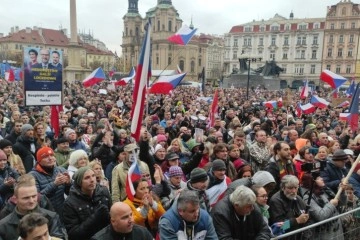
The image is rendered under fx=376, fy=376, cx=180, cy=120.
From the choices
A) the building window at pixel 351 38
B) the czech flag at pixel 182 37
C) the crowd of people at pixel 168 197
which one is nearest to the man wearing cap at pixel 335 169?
the crowd of people at pixel 168 197

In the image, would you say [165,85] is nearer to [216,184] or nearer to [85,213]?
[216,184]

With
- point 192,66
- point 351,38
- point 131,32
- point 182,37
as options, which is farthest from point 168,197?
point 131,32

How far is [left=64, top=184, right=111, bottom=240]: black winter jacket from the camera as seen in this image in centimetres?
353

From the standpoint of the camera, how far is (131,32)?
115062 millimetres

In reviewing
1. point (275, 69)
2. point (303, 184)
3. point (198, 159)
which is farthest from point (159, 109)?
point (275, 69)

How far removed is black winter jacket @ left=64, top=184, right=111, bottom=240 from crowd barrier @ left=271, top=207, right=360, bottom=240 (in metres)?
1.71

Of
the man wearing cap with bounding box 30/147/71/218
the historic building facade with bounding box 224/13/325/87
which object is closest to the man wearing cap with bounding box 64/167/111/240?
the man wearing cap with bounding box 30/147/71/218

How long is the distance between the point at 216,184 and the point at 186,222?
1.29 meters

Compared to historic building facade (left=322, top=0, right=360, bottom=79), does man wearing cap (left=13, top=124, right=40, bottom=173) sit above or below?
below

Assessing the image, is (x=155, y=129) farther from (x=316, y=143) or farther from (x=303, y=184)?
(x=303, y=184)

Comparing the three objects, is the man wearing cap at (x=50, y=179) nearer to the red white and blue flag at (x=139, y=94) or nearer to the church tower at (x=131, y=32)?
the red white and blue flag at (x=139, y=94)

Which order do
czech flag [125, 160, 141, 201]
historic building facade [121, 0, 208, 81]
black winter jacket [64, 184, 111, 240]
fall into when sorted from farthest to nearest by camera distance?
historic building facade [121, 0, 208, 81], czech flag [125, 160, 141, 201], black winter jacket [64, 184, 111, 240]

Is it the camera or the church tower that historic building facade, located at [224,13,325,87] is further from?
the camera

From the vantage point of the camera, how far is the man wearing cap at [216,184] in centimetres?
443
